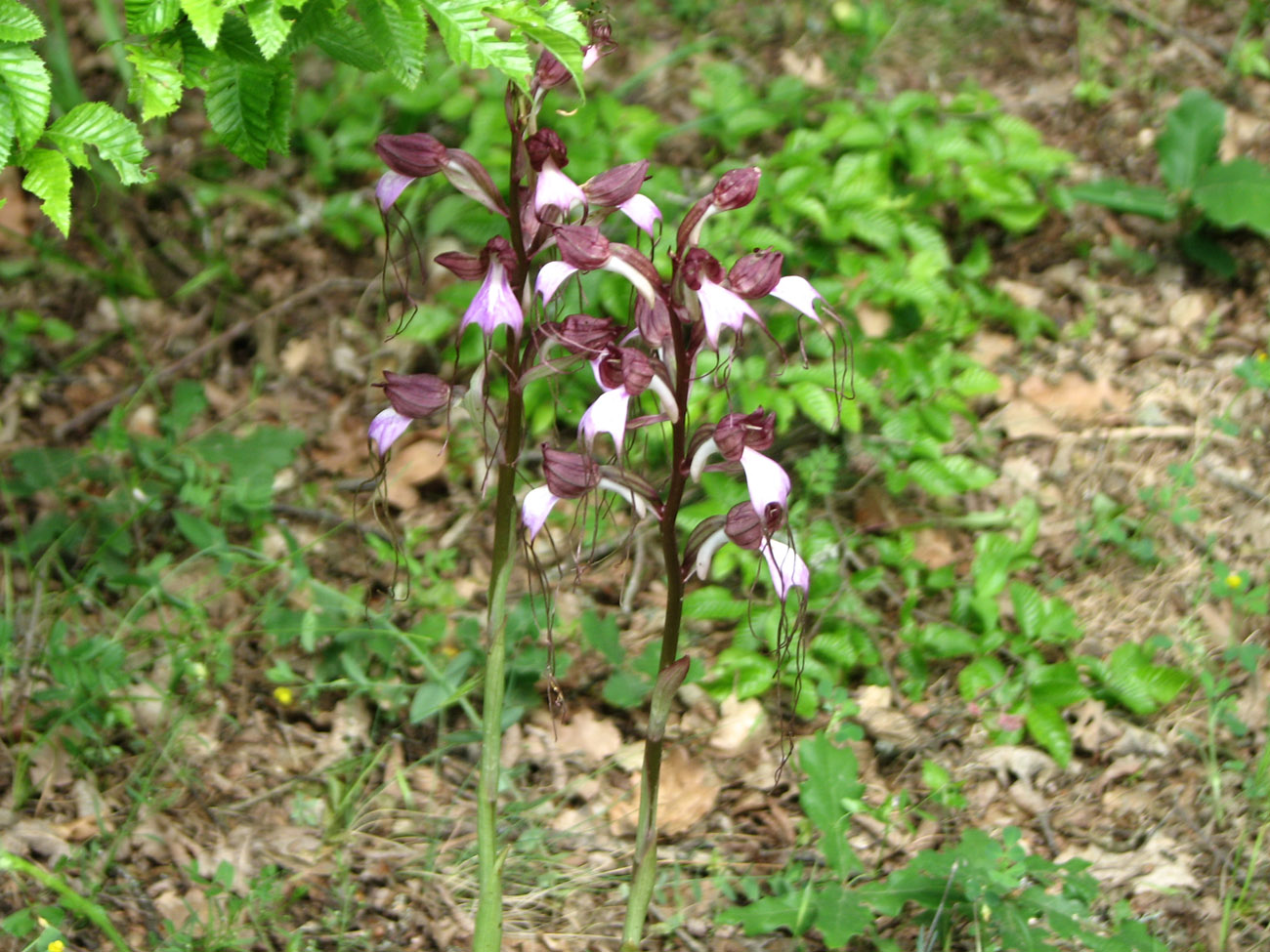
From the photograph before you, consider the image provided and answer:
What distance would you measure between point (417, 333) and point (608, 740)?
1355 millimetres

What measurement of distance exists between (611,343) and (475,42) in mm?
449

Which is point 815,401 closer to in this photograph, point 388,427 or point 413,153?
point 388,427

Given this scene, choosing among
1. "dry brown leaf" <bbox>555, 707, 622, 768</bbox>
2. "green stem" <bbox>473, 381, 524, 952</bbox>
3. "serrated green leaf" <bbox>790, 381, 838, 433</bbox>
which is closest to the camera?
"green stem" <bbox>473, 381, 524, 952</bbox>

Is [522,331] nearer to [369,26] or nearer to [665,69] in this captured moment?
[369,26]

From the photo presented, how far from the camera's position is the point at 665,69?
14.9 ft

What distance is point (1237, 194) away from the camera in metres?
3.71

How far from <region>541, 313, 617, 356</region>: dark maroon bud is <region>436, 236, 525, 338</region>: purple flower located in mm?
94

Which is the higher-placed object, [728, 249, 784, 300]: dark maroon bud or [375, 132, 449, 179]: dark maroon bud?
[375, 132, 449, 179]: dark maroon bud

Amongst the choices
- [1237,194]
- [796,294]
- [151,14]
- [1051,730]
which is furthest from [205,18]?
[1237,194]

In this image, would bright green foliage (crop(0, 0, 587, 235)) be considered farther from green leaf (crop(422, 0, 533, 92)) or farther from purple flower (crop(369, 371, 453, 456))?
purple flower (crop(369, 371, 453, 456))

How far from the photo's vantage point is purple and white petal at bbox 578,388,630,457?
167 cm

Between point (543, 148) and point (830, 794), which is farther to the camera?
point (830, 794)

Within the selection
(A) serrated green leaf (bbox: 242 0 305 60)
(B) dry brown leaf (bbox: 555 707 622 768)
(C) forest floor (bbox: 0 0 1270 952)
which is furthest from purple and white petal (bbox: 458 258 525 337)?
(B) dry brown leaf (bbox: 555 707 622 768)

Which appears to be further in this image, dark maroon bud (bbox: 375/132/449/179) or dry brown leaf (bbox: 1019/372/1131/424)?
dry brown leaf (bbox: 1019/372/1131/424)
